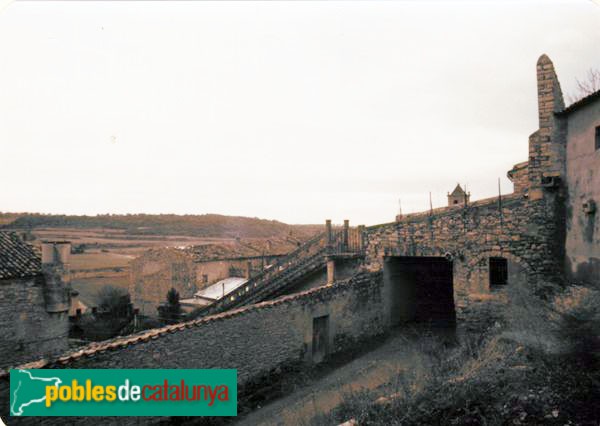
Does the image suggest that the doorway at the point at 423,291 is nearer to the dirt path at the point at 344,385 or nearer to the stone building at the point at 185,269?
the dirt path at the point at 344,385

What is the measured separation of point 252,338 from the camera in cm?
1002

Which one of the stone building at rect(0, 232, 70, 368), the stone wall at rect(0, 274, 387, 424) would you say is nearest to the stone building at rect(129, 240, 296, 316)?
the stone building at rect(0, 232, 70, 368)

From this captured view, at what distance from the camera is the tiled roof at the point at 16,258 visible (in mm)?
12961

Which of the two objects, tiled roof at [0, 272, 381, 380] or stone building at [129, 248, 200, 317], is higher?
tiled roof at [0, 272, 381, 380]

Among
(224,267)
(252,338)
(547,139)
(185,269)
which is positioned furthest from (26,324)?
(547,139)

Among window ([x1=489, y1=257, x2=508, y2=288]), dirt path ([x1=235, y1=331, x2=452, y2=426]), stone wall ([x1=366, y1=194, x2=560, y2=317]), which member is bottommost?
dirt path ([x1=235, y1=331, x2=452, y2=426])

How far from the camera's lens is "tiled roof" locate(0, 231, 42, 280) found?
13.0 metres

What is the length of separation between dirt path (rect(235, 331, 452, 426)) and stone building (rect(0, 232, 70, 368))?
8.89 meters

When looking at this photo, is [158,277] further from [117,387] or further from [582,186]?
[582,186]

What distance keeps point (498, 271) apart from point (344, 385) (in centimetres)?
571

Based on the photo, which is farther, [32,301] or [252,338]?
[32,301]

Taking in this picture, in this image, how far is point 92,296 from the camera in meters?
30.0

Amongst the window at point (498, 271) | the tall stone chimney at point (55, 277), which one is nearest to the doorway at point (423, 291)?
the window at point (498, 271)

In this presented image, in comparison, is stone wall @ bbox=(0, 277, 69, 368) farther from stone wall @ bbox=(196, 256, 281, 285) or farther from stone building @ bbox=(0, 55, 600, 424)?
stone wall @ bbox=(196, 256, 281, 285)
